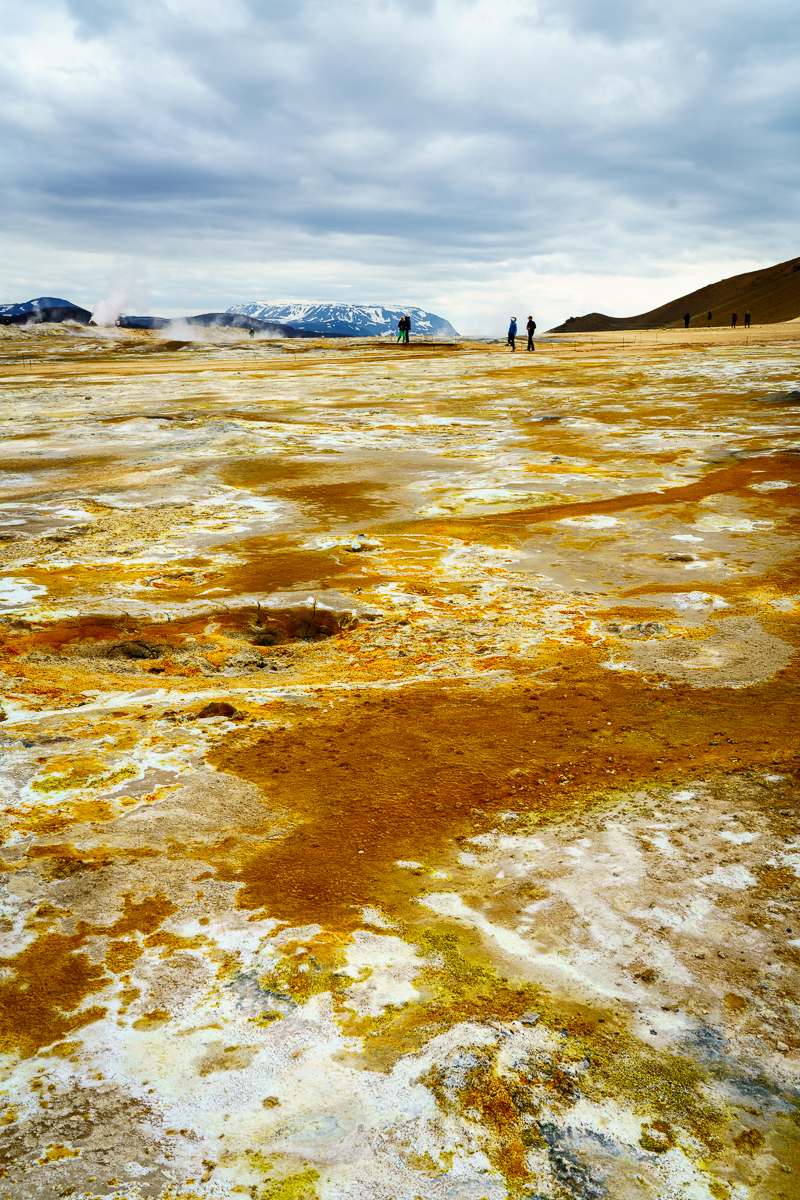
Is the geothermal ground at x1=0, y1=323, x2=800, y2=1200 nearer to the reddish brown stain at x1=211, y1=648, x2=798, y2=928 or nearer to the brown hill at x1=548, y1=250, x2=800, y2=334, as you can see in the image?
the reddish brown stain at x1=211, y1=648, x2=798, y2=928

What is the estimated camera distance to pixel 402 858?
3328 millimetres

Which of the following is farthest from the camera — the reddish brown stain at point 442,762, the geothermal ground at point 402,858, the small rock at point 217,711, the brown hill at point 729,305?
the brown hill at point 729,305

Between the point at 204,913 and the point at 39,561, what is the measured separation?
545 centimetres

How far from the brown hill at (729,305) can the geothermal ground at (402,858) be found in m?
78.5

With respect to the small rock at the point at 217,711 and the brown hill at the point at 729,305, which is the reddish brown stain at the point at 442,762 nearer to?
the small rock at the point at 217,711

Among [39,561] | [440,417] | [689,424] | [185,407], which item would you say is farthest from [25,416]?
[689,424]

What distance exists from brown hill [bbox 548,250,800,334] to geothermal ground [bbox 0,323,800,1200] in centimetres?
7848

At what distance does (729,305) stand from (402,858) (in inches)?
4787

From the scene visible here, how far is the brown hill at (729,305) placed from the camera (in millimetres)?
93562

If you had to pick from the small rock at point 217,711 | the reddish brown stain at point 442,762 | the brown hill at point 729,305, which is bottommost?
the reddish brown stain at point 442,762

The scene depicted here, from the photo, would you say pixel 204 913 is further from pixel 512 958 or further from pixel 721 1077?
pixel 721 1077

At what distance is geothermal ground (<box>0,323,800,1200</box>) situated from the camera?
211 cm

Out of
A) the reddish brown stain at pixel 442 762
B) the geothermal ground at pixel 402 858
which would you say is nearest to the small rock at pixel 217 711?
the geothermal ground at pixel 402 858

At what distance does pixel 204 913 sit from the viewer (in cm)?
297
